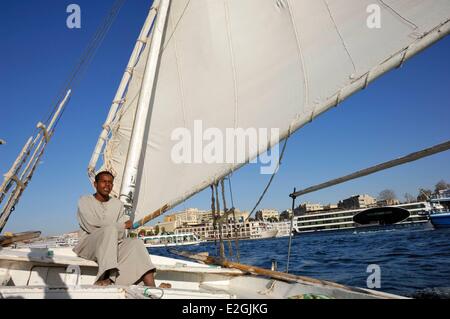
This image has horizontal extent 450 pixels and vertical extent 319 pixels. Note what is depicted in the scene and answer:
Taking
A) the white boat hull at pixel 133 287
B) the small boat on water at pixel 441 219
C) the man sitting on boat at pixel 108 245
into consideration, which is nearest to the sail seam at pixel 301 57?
the white boat hull at pixel 133 287

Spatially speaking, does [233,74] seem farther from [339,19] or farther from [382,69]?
[382,69]

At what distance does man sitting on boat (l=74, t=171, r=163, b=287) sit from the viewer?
11.0 ft

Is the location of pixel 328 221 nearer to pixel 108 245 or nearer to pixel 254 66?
pixel 254 66

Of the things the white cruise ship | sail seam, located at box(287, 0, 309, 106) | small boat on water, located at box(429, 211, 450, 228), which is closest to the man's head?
sail seam, located at box(287, 0, 309, 106)

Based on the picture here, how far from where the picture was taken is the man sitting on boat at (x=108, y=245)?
3.35m

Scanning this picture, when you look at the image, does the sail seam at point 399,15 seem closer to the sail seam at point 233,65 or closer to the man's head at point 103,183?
the sail seam at point 233,65

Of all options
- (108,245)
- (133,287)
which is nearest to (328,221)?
(108,245)

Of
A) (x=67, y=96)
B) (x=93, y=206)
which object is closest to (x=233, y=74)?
(x=93, y=206)

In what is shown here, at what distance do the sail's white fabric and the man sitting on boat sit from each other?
1123mm

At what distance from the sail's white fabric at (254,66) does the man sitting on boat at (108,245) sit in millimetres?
1123

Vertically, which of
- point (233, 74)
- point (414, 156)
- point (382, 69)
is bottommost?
point (414, 156)

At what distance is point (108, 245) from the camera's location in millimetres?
3367

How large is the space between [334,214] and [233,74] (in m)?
81.9

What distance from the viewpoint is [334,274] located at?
9562 millimetres
